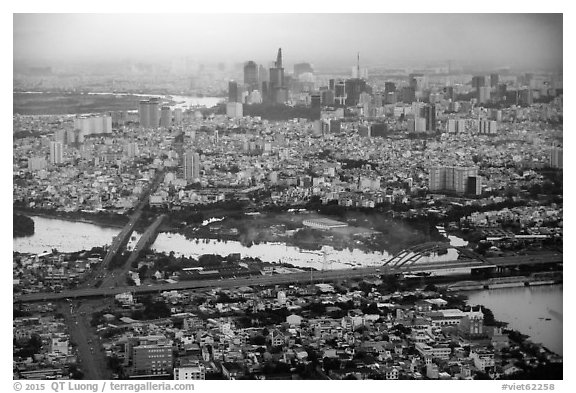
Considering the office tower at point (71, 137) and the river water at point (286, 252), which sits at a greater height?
the office tower at point (71, 137)

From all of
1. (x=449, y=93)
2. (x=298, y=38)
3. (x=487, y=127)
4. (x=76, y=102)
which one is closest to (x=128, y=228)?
(x=76, y=102)

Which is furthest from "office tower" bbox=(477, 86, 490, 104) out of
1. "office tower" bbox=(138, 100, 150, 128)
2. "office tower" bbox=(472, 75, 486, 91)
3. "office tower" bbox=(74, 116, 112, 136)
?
"office tower" bbox=(74, 116, 112, 136)

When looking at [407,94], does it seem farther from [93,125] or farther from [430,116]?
[93,125]

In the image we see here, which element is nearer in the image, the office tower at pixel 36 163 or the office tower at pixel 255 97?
the office tower at pixel 36 163

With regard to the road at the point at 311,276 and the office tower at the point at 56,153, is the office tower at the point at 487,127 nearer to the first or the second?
the road at the point at 311,276

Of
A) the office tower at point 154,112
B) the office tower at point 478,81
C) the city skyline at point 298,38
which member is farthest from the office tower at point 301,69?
the office tower at point 478,81
